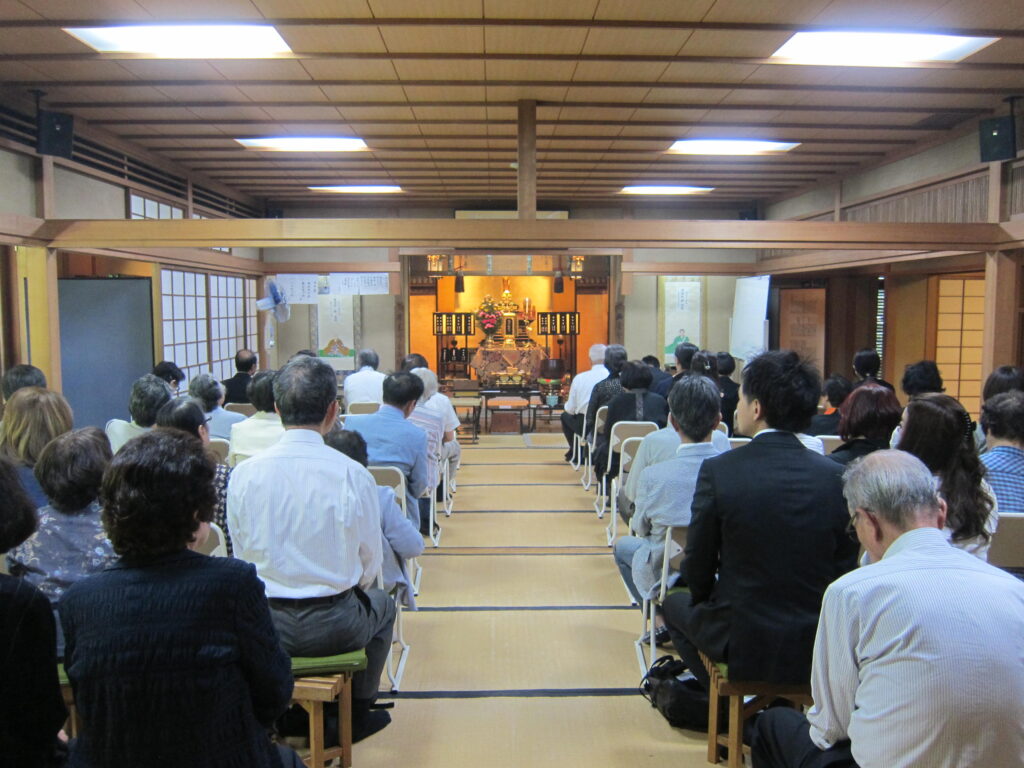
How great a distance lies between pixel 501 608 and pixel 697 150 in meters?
4.45

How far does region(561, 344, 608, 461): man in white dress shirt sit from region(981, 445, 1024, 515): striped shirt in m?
3.66

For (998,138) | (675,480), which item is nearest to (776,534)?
(675,480)

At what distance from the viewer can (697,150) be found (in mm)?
6414

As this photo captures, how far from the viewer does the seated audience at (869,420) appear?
103 inches

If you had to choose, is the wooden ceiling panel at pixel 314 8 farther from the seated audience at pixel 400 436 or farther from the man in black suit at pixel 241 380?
the man in black suit at pixel 241 380

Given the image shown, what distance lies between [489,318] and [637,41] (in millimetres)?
7351

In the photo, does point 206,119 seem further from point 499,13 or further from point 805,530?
point 805,530

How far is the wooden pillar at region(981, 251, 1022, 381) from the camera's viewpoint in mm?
4879

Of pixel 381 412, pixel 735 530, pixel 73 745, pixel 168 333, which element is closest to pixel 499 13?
pixel 381 412

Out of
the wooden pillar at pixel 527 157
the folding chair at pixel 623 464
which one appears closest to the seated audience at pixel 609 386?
the folding chair at pixel 623 464

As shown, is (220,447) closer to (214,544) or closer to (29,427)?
(29,427)

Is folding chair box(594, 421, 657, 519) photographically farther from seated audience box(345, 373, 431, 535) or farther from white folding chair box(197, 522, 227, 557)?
white folding chair box(197, 522, 227, 557)

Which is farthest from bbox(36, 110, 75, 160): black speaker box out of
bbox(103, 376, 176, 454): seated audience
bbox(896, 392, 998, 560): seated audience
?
bbox(896, 392, 998, 560): seated audience

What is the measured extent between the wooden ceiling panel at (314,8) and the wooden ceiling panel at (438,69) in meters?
0.66
